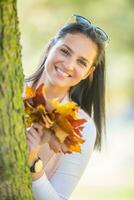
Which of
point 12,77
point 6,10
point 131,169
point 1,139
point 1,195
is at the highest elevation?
point 6,10

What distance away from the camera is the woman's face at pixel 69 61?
2139mm

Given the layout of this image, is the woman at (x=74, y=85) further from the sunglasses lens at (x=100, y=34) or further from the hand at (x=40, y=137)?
the hand at (x=40, y=137)

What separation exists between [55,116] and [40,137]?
75mm

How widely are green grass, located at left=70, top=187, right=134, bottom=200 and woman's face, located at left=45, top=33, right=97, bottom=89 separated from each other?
116 inches

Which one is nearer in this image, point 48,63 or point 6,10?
point 6,10

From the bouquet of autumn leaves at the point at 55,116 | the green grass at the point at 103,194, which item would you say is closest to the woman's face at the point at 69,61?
the bouquet of autumn leaves at the point at 55,116

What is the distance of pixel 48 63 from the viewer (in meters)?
2.16

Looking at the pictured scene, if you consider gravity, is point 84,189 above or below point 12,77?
below

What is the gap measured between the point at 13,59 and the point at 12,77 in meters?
0.03

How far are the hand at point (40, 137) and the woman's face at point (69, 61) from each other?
355 mm

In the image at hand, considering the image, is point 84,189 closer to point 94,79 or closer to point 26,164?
point 94,79

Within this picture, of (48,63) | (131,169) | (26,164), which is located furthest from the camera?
(131,169)

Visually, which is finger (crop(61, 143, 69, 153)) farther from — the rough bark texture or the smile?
the smile

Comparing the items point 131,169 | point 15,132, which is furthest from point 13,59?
point 131,169
